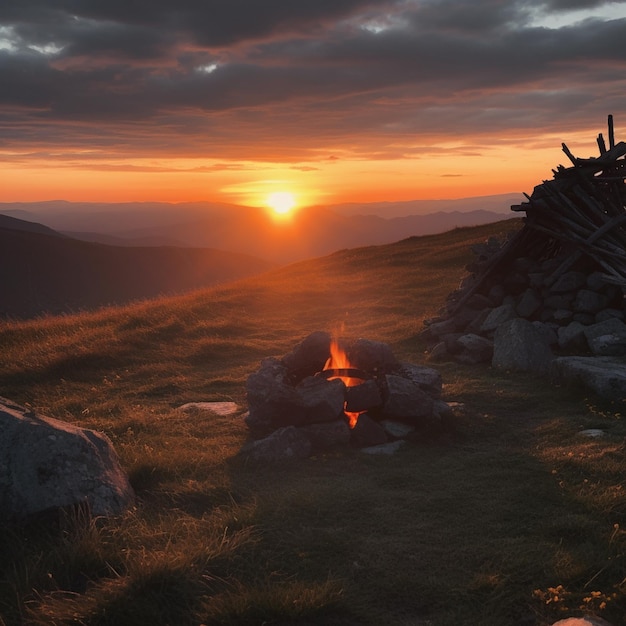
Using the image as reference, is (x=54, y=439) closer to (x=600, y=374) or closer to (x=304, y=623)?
(x=304, y=623)

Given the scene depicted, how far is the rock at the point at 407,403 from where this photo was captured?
32.3ft

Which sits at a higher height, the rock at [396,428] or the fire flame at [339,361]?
the fire flame at [339,361]

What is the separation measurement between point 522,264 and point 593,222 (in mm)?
2134

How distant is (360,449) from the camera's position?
30.7 feet

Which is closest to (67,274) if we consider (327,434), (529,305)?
(529,305)

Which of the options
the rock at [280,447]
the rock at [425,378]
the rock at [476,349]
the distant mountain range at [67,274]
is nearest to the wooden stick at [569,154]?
the rock at [476,349]

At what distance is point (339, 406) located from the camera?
965cm

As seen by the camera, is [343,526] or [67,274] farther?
[67,274]

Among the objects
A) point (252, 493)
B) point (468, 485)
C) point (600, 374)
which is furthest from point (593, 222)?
point (252, 493)

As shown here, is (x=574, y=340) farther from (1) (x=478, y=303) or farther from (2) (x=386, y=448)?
(2) (x=386, y=448)

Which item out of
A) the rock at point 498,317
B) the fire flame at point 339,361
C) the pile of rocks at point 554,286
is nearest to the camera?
the fire flame at point 339,361

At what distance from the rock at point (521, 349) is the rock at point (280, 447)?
249 inches

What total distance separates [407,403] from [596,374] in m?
3.96

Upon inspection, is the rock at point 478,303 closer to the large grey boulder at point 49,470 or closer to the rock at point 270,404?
the rock at point 270,404
